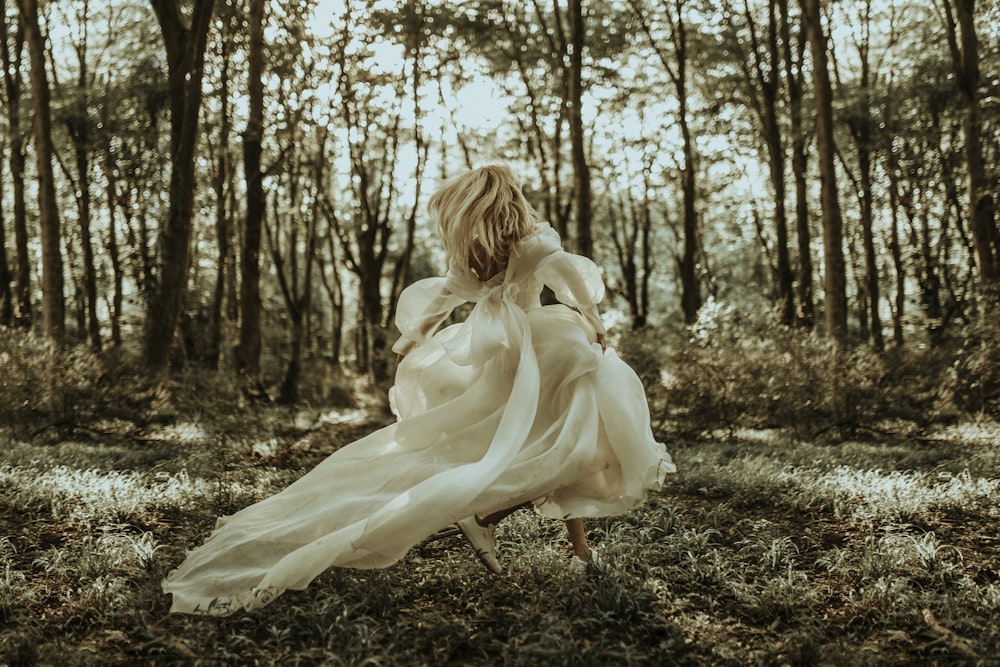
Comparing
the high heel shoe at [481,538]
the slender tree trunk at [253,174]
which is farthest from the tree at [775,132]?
the high heel shoe at [481,538]

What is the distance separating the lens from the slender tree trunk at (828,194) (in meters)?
12.8

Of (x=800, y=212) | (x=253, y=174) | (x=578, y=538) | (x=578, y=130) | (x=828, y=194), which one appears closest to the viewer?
(x=578, y=538)

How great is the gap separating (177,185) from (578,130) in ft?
21.5

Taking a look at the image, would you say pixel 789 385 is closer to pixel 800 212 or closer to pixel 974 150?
pixel 974 150

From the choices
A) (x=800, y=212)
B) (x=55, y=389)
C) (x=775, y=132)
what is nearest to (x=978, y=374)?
(x=800, y=212)

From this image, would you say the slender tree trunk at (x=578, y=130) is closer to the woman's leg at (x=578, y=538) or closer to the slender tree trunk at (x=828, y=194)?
the slender tree trunk at (x=828, y=194)

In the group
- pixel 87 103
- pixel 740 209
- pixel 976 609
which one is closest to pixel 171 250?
pixel 87 103

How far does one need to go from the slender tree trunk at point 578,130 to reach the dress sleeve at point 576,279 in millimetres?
8631

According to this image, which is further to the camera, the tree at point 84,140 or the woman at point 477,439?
the tree at point 84,140

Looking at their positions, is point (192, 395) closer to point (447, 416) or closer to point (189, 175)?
point (189, 175)

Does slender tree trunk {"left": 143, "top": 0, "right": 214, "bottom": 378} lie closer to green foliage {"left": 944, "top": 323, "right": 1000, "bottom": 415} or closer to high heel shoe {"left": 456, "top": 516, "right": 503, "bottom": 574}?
high heel shoe {"left": 456, "top": 516, "right": 503, "bottom": 574}

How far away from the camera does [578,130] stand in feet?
44.9

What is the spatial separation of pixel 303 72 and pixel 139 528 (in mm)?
17706

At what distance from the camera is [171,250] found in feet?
40.5
